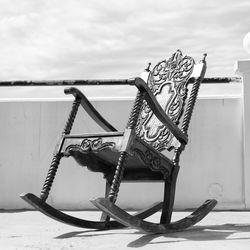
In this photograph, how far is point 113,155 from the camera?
2.99 m

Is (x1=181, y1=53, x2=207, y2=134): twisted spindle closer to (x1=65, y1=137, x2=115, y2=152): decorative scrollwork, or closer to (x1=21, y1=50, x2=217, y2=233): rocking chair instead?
(x1=21, y1=50, x2=217, y2=233): rocking chair

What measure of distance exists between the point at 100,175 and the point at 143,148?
158 cm

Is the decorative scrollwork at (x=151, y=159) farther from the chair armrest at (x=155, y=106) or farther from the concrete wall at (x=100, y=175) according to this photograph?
the concrete wall at (x=100, y=175)

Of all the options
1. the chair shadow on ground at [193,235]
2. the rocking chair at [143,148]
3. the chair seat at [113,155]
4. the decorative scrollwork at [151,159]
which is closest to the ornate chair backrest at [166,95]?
the rocking chair at [143,148]

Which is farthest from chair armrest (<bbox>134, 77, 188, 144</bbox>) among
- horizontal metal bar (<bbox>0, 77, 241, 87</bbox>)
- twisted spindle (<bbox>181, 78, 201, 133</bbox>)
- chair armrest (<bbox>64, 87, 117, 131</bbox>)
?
horizontal metal bar (<bbox>0, 77, 241, 87</bbox>)

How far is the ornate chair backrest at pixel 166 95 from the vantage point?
3.30 metres

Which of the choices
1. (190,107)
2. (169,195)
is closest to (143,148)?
(169,195)

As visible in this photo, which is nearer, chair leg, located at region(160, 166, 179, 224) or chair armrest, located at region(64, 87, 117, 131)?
chair leg, located at region(160, 166, 179, 224)

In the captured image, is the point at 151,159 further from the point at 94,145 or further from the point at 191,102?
the point at 191,102

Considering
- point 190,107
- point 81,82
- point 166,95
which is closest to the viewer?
point 190,107

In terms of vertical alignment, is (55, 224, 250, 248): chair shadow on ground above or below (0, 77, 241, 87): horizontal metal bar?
below

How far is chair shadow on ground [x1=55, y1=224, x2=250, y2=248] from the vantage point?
8.52 feet

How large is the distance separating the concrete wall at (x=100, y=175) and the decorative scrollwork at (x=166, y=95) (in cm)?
72

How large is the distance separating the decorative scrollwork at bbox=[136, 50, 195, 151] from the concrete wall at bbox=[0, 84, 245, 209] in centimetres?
72
